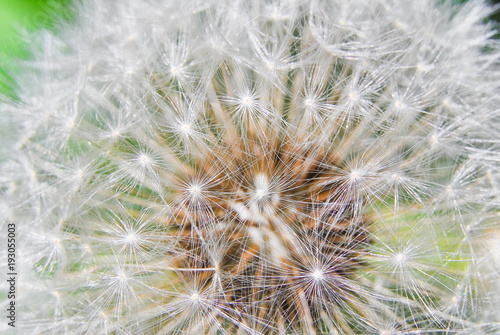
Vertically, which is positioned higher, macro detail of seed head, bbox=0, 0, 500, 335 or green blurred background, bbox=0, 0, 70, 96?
green blurred background, bbox=0, 0, 70, 96

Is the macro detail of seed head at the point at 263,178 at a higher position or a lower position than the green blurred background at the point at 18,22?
lower

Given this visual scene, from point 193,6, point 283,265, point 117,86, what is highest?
point 193,6

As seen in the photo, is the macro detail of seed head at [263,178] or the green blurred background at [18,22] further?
the green blurred background at [18,22]

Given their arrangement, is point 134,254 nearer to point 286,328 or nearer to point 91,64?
point 286,328

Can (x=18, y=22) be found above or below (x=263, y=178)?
above

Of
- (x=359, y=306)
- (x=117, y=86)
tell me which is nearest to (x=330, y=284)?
(x=359, y=306)

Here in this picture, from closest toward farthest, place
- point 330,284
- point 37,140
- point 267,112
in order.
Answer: point 330,284, point 267,112, point 37,140

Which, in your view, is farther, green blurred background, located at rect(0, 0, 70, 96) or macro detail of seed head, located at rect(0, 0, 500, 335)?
green blurred background, located at rect(0, 0, 70, 96)

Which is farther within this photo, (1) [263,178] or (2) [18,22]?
(2) [18,22]
